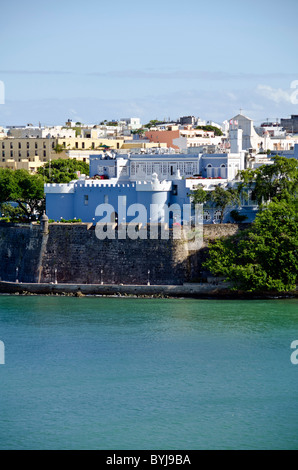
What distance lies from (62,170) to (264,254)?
47.7 ft

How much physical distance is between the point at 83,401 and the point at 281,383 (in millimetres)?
3747

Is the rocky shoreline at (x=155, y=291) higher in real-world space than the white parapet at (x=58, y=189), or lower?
lower

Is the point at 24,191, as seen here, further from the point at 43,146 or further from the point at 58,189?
the point at 43,146

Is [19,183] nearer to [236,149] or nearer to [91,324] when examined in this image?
Result: [236,149]

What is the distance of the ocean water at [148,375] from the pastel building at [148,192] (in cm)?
467

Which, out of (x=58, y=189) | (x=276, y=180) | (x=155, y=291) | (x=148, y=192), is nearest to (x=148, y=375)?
(x=155, y=291)

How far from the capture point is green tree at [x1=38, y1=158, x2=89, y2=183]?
35781 mm

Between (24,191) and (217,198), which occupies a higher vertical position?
(24,191)

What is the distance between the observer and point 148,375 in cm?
1875

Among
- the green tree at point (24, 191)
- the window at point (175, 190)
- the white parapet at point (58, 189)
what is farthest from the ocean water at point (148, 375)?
the green tree at point (24, 191)

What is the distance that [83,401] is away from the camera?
683 inches

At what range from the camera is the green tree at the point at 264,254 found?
25406mm

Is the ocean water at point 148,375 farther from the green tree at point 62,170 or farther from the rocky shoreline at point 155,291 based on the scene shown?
the green tree at point 62,170
